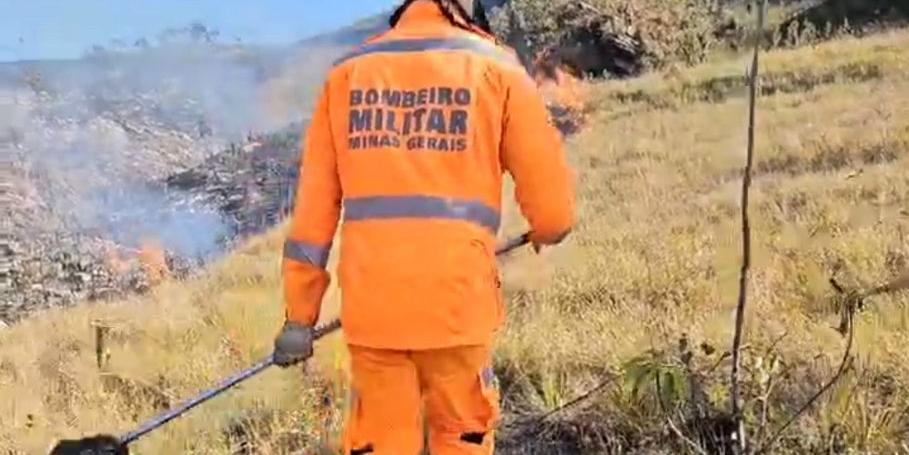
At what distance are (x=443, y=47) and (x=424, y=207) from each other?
1.39ft

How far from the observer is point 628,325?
18.9 feet

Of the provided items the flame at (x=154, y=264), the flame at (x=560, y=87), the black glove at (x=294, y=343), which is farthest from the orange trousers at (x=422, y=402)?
the flame at (x=560, y=87)

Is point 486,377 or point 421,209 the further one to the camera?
point 486,377

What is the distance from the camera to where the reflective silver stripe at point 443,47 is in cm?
351

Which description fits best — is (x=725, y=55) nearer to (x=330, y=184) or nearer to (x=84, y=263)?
(x=84, y=263)

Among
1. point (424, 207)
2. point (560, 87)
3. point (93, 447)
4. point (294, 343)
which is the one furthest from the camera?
point (560, 87)

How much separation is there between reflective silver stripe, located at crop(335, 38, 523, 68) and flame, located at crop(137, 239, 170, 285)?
383 inches

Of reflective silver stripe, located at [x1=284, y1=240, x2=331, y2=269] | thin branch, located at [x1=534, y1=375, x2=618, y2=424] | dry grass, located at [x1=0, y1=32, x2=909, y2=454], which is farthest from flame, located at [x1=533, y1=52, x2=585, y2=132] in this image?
reflective silver stripe, located at [x1=284, y1=240, x2=331, y2=269]

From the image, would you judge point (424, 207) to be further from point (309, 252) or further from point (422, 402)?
point (422, 402)

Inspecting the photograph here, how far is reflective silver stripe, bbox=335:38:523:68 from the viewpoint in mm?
3514

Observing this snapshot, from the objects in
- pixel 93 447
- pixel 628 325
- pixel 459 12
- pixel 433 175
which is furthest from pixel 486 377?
pixel 628 325

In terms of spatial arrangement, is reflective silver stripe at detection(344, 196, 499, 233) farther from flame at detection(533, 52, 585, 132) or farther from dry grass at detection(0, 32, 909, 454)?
flame at detection(533, 52, 585, 132)

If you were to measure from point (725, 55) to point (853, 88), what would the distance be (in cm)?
1199

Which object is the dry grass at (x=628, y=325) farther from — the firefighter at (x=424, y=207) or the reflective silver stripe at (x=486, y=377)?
the firefighter at (x=424, y=207)
